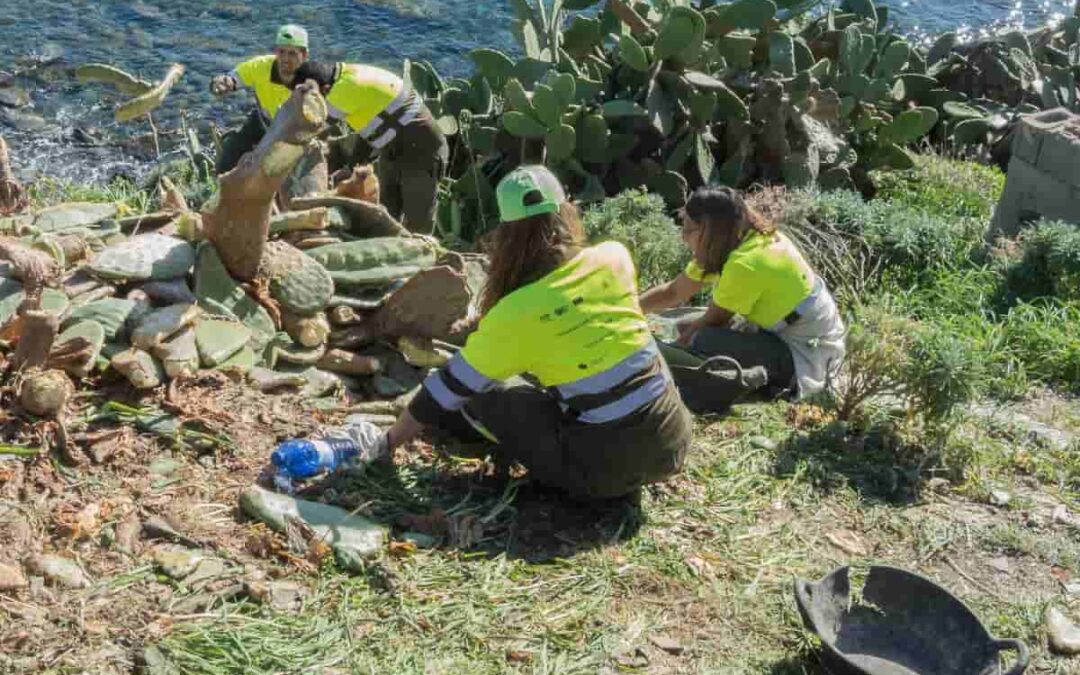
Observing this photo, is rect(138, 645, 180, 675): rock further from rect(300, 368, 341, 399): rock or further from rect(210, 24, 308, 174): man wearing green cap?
rect(210, 24, 308, 174): man wearing green cap

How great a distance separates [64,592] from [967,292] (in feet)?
16.6

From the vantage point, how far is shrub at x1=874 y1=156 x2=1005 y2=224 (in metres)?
8.91

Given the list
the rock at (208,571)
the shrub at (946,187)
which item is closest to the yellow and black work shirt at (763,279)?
the rock at (208,571)

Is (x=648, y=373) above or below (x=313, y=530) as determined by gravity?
above

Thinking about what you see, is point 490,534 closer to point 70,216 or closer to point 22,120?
point 70,216

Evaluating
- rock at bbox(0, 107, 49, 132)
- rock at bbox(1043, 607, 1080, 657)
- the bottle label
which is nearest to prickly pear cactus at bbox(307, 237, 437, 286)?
the bottle label

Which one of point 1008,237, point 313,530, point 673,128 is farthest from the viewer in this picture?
point 673,128

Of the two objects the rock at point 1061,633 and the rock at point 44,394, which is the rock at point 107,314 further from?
the rock at point 1061,633

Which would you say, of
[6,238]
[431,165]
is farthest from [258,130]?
[6,238]

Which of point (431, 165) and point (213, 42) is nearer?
point (431, 165)

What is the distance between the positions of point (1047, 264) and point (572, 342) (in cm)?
385

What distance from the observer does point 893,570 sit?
4.09 metres

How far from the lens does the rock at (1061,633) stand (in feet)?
13.3

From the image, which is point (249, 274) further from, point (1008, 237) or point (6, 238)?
point (1008, 237)
